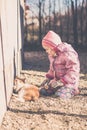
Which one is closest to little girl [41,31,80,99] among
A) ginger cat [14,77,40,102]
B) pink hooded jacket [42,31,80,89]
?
pink hooded jacket [42,31,80,89]

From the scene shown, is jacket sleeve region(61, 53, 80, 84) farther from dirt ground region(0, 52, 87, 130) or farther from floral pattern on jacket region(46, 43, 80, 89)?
dirt ground region(0, 52, 87, 130)

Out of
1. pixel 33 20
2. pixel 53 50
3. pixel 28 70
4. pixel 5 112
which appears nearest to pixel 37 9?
pixel 33 20

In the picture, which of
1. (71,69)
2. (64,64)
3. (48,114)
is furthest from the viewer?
(64,64)

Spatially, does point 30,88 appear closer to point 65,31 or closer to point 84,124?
point 84,124

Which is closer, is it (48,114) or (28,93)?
(48,114)

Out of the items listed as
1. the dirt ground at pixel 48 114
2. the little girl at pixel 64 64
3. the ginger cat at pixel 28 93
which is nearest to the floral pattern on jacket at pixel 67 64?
the little girl at pixel 64 64

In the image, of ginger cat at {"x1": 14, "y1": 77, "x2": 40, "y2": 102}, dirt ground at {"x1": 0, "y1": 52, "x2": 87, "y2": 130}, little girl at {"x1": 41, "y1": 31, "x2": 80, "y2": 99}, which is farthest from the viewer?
little girl at {"x1": 41, "y1": 31, "x2": 80, "y2": 99}

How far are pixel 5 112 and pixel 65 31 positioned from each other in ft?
24.8

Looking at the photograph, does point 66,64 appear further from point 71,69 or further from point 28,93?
point 28,93

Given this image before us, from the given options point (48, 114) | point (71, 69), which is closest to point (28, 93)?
point (48, 114)

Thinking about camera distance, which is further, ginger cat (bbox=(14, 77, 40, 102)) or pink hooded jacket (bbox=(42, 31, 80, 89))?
pink hooded jacket (bbox=(42, 31, 80, 89))

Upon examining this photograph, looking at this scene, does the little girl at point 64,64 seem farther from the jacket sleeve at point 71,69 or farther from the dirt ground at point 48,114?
the dirt ground at point 48,114

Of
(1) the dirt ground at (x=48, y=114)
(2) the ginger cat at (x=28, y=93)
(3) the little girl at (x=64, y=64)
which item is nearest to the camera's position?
(1) the dirt ground at (x=48, y=114)

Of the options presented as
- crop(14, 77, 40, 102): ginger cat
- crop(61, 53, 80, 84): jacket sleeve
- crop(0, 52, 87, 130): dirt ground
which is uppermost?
crop(61, 53, 80, 84): jacket sleeve
